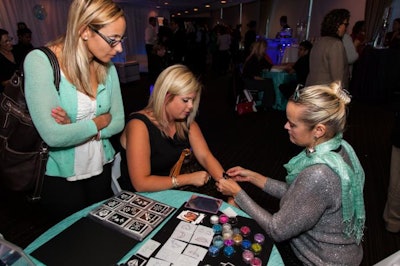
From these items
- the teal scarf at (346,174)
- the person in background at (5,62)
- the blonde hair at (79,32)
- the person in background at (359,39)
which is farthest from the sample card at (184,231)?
the person in background at (359,39)

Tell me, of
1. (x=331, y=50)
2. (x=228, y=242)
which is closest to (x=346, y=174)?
(x=228, y=242)

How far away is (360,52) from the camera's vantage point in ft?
20.8

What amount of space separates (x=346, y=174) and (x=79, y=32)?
1234 millimetres

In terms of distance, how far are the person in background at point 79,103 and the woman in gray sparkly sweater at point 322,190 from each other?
81 centimetres

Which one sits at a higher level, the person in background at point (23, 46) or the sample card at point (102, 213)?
the person in background at point (23, 46)

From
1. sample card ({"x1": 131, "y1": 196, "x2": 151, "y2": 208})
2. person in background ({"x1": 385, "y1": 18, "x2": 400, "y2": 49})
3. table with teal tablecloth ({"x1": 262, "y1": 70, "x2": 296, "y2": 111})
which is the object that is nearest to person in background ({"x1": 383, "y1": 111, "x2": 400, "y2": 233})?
sample card ({"x1": 131, "y1": 196, "x2": 151, "y2": 208})

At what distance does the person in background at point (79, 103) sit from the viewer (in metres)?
1.11

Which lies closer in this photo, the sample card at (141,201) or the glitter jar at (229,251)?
the glitter jar at (229,251)

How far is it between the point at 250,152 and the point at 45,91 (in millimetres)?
2867

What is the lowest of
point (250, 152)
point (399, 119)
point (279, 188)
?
point (250, 152)

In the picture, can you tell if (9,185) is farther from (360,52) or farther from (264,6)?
(264,6)

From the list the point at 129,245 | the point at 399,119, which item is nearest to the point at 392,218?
the point at 399,119

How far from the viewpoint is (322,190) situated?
3.38ft

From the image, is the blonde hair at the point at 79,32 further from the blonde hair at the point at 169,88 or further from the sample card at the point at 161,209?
the sample card at the point at 161,209
